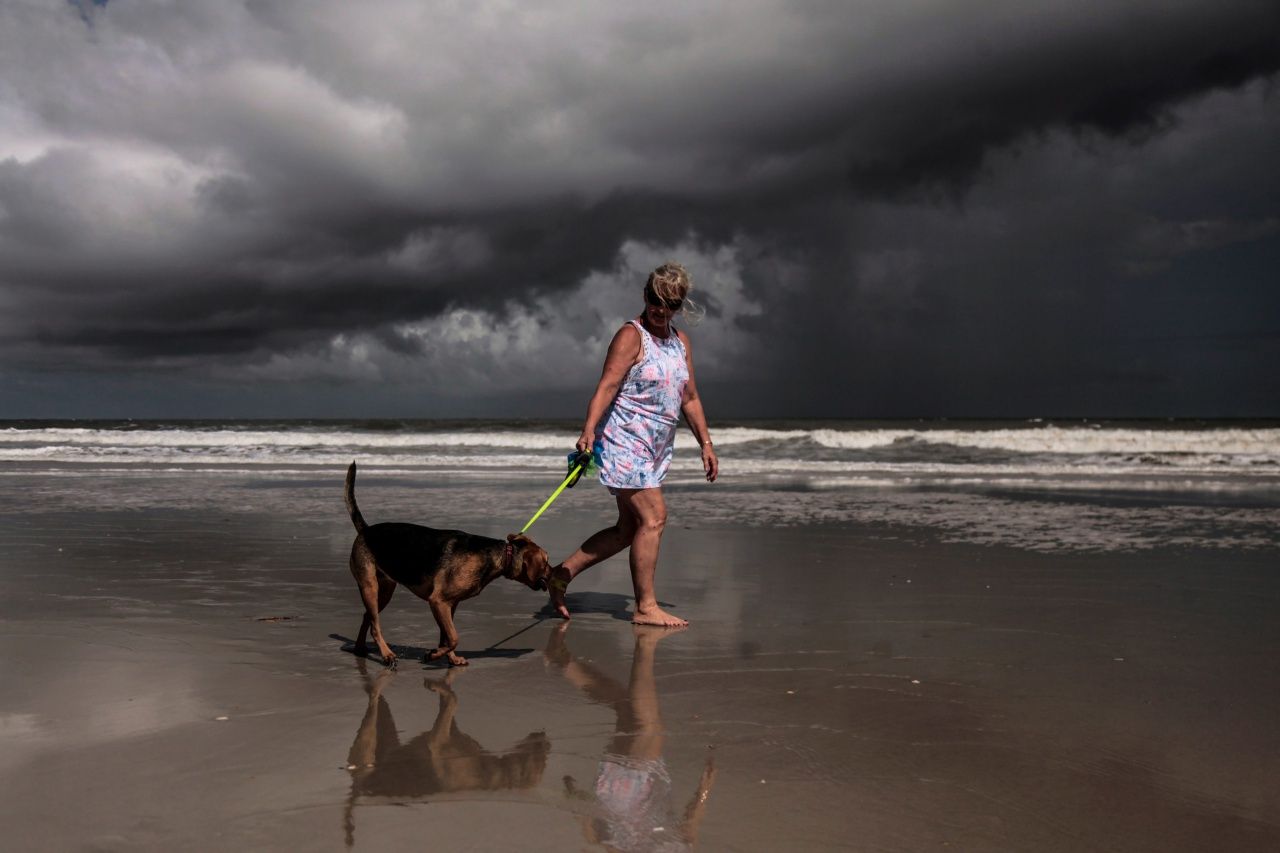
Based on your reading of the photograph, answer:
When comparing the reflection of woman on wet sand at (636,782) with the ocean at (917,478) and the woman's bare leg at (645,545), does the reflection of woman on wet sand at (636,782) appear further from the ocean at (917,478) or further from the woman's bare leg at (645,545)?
the ocean at (917,478)

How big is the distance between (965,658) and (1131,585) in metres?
2.60

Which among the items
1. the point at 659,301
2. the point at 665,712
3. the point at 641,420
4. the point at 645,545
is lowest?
the point at 665,712

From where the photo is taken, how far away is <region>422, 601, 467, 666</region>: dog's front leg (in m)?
4.13

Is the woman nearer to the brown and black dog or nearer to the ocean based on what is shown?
the brown and black dog

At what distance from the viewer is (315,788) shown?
106 inches

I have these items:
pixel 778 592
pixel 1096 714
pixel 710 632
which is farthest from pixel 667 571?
pixel 1096 714

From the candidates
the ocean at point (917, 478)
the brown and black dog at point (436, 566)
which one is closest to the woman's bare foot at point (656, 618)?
the brown and black dog at point (436, 566)

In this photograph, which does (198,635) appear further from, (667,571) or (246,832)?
(667,571)

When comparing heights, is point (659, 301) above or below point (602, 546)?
above

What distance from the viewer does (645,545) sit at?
17.2ft

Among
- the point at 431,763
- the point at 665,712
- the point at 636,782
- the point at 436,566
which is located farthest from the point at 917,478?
the point at 431,763

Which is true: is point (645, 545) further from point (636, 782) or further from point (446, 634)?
point (636, 782)

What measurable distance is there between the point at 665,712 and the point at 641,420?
1967 mm

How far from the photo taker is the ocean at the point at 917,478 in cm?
978
